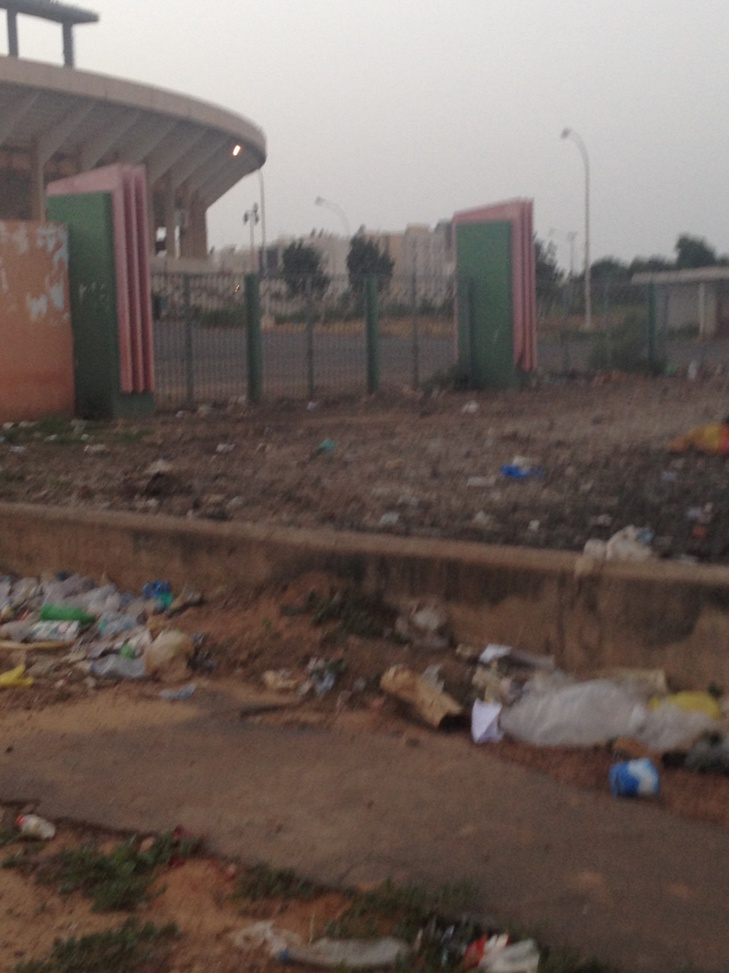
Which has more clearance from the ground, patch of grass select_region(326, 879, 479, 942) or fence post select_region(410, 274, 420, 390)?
fence post select_region(410, 274, 420, 390)

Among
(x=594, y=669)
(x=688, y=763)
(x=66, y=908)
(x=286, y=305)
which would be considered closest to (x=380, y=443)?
(x=286, y=305)

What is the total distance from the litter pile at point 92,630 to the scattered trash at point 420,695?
2.74 feet

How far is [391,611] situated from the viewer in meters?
4.73

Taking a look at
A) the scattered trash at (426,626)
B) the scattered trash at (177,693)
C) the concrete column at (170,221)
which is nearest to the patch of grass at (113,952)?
the scattered trash at (177,693)

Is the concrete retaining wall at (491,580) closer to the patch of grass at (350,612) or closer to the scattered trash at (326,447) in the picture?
the patch of grass at (350,612)

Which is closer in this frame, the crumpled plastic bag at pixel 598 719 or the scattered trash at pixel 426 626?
the crumpled plastic bag at pixel 598 719

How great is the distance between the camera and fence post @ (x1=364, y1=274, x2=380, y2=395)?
593 inches

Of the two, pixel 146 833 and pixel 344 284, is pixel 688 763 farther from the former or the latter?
pixel 344 284

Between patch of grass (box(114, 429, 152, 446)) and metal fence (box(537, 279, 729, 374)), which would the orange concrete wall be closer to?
patch of grass (box(114, 429, 152, 446))

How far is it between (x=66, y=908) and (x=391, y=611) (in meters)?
2.21

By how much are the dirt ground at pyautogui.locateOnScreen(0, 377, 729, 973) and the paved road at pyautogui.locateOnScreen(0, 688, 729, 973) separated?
0.15 meters

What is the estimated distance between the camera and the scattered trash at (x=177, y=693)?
440 centimetres

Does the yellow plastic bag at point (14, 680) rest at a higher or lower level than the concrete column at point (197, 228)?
lower

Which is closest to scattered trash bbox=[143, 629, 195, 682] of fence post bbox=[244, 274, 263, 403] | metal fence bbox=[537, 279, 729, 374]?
fence post bbox=[244, 274, 263, 403]
